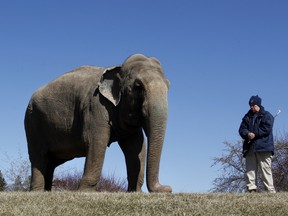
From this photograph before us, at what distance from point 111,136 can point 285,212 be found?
221 inches

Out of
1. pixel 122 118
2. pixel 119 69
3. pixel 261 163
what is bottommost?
pixel 261 163

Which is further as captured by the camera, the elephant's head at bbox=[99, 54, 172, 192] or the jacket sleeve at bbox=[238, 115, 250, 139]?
the jacket sleeve at bbox=[238, 115, 250, 139]

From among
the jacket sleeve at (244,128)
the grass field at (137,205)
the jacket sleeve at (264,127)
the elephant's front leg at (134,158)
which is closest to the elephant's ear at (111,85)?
the elephant's front leg at (134,158)

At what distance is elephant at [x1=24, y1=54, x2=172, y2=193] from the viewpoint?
42.3 feet

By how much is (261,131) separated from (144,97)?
324cm

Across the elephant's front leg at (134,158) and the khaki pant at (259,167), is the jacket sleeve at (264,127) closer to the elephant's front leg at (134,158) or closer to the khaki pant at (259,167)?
the khaki pant at (259,167)

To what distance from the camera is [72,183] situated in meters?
42.0

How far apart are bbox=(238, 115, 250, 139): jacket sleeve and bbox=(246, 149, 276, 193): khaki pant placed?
1.41 feet

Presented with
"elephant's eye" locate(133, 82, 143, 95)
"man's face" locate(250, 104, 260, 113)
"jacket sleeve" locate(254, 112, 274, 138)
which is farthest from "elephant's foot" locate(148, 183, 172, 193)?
"man's face" locate(250, 104, 260, 113)

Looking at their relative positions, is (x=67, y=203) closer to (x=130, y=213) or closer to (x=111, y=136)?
(x=130, y=213)

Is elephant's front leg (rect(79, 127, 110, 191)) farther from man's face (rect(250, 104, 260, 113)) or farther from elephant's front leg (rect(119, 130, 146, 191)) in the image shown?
man's face (rect(250, 104, 260, 113))

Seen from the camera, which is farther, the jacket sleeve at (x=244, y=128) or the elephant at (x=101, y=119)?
the jacket sleeve at (x=244, y=128)

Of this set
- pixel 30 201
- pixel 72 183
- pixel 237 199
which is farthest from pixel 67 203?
pixel 72 183

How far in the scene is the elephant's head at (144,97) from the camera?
1268cm
